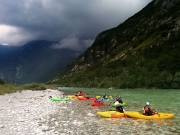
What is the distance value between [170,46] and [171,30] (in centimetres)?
2100

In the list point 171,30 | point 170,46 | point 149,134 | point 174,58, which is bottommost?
point 149,134

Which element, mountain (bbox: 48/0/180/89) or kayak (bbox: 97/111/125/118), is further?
mountain (bbox: 48/0/180/89)

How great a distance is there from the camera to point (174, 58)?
104062 millimetres

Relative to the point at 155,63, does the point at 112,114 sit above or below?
below

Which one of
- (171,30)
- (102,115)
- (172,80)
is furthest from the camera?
(171,30)

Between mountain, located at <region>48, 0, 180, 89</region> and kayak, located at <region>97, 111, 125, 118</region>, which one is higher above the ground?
mountain, located at <region>48, 0, 180, 89</region>

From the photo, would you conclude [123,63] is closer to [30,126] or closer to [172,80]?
[172,80]

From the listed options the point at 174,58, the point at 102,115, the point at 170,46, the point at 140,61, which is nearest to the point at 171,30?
the point at 170,46

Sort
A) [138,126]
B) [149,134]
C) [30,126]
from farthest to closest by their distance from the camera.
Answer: [138,126] < [30,126] < [149,134]

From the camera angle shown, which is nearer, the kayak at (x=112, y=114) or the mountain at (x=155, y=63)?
the kayak at (x=112, y=114)

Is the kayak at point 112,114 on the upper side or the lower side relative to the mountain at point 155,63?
lower

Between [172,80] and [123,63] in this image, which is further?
[123,63]

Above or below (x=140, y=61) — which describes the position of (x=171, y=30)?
above

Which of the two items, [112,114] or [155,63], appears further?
[155,63]
